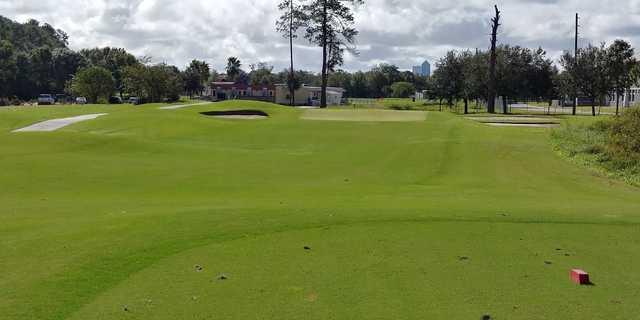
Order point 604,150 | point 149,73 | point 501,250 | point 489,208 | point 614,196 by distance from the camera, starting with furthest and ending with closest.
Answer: point 149,73
point 604,150
point 614,196
point 489,208
point 501,250

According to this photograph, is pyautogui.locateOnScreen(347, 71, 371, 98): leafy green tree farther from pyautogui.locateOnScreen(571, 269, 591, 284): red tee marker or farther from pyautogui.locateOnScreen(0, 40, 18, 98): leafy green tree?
pyautogui.locateOnScreen(571, 269, 591, 284): red tee marker

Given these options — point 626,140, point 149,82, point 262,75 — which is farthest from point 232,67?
point 626,140

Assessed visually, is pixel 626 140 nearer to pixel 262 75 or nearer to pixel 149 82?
pixel 149 82

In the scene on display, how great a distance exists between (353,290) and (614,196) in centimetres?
1197

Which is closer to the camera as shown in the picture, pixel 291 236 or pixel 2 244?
pixel 2 244

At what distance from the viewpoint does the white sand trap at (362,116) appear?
3553 cm

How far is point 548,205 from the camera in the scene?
12242mm

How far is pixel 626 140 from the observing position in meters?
21.4

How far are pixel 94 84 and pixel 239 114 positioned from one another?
52.9 meters

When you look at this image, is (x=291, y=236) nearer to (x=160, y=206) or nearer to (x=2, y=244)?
(x=2, y=244)

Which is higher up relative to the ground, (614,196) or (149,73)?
(149,73)

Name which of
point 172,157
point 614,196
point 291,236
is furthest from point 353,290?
point 172,157

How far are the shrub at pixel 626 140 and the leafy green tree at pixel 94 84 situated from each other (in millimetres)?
75743

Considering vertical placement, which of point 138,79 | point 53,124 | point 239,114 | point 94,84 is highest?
point 138,79
